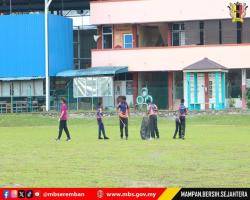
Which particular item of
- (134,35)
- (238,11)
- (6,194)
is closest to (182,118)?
(6,194)

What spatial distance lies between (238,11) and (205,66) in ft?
14.4

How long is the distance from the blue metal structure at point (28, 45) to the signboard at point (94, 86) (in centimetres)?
232

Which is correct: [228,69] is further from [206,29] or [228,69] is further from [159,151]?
[159,151]

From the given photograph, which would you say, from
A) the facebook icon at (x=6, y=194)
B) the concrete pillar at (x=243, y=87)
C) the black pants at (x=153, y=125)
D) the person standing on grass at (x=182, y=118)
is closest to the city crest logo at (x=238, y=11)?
the concrete pillar at (x=243, y=87)

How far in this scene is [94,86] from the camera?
2388 inches

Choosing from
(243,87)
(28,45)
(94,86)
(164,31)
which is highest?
(164,31)

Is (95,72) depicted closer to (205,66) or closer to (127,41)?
(127,41)

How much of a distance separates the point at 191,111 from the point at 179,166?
3366cm

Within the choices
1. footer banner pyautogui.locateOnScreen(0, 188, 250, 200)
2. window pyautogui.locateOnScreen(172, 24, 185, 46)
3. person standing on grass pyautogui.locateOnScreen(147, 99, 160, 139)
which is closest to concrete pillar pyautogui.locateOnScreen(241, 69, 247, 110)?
window pyautogui.locateOnScreen(172, 24, 185, 46)

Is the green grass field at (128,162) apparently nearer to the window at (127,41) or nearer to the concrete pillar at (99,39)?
Answer: the window at (127,41)

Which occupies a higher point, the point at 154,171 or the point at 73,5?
the point at 73,5

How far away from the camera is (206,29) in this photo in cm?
5991

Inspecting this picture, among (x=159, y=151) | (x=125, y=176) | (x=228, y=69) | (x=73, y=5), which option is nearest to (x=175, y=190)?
(x=125, y=176)

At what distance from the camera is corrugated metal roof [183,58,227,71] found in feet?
189
